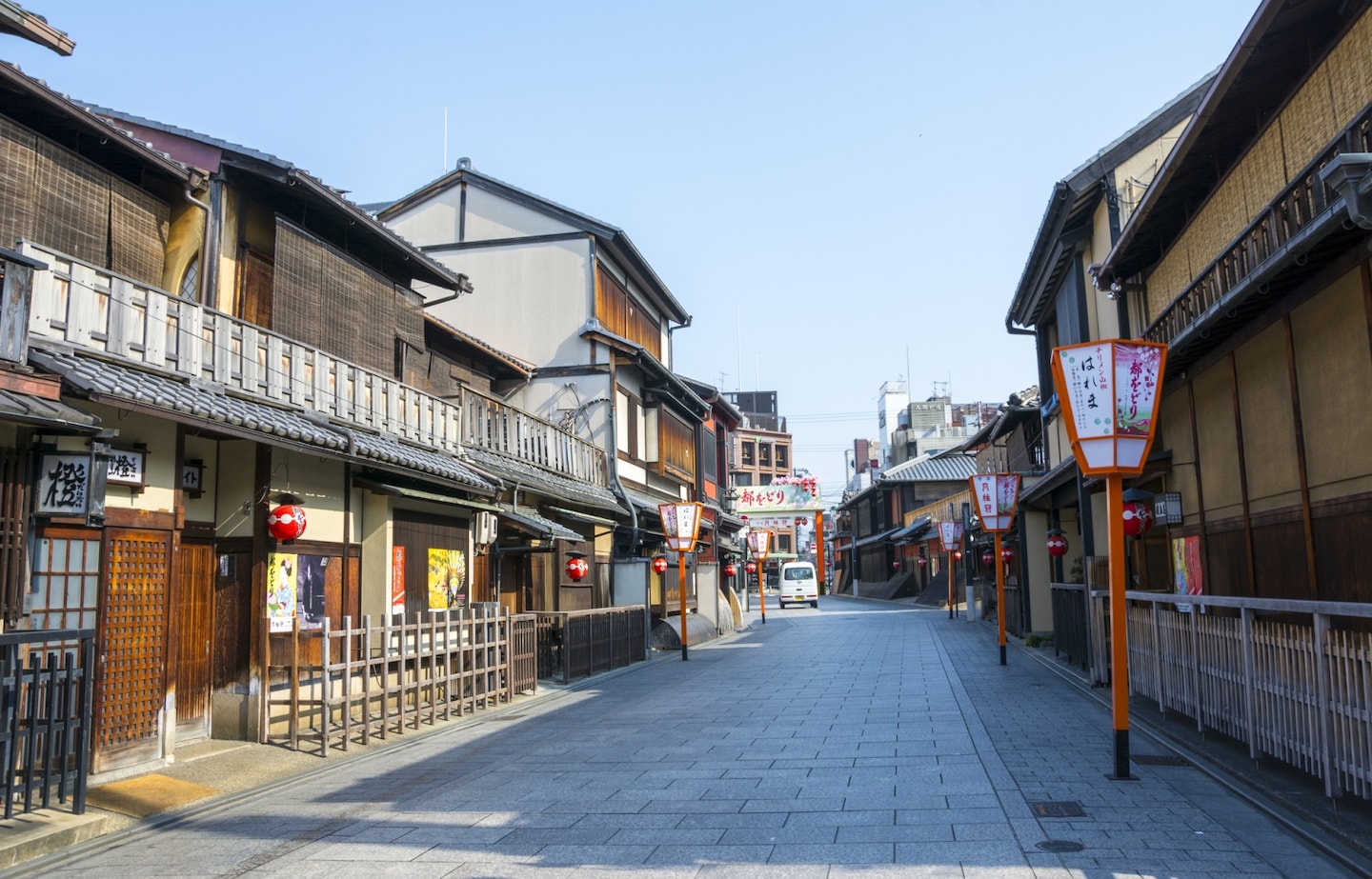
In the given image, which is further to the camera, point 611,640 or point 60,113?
point 611,640

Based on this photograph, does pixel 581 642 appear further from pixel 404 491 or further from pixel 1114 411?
pixel 1114 411

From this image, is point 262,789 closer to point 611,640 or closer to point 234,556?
point 234,556

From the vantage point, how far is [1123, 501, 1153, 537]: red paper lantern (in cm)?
1538

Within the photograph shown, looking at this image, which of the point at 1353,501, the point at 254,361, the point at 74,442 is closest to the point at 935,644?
the point at 1353,501

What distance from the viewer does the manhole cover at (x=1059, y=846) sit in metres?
6.65

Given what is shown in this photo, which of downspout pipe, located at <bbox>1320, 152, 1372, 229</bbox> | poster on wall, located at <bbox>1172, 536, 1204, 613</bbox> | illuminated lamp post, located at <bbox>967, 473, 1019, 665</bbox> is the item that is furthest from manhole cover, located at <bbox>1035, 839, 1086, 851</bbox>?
illuminated lamp post, located at <bbox>967, 473, 1019, 665</bbox>

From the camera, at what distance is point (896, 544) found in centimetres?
6312

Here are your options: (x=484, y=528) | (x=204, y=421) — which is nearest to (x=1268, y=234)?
(x=204, y=421)

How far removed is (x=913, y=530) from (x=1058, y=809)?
46.5 meters

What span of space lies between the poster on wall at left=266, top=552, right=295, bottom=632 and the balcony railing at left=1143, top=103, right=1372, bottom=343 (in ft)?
36.6

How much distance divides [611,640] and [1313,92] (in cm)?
1564

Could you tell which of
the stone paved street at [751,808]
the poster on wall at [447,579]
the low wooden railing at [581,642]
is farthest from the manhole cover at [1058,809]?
the low wooden railing at [581,642]

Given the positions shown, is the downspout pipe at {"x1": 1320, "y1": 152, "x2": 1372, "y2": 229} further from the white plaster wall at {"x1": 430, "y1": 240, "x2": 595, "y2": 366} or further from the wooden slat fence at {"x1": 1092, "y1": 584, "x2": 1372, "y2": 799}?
the white plaster wall at {"x1": 430, "y1": 240, "x2": 595, "y2": 366}

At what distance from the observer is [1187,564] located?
1473cm
